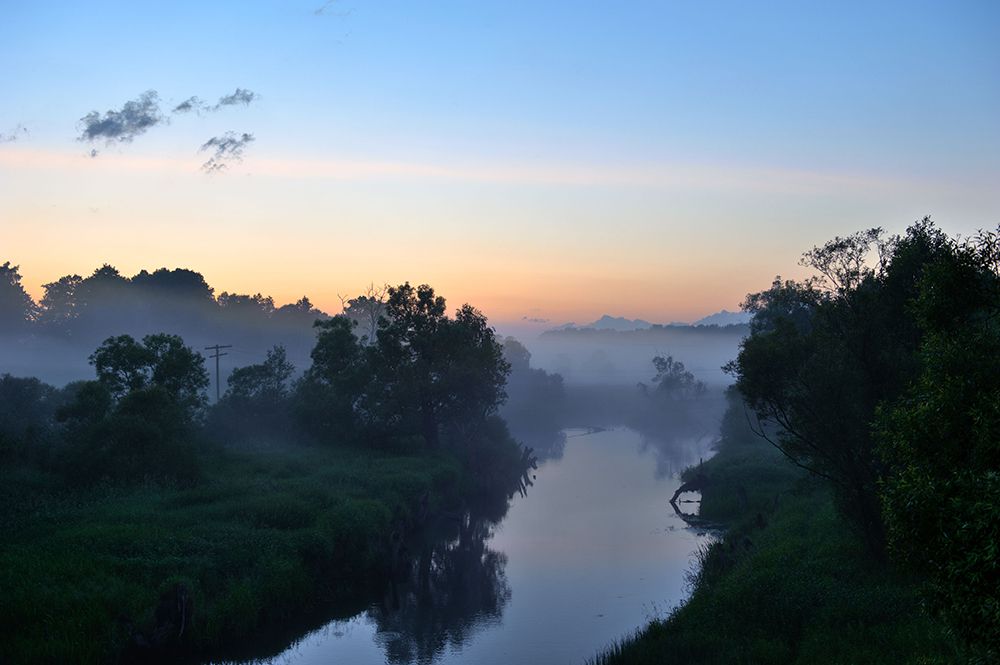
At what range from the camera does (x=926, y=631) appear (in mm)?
19766

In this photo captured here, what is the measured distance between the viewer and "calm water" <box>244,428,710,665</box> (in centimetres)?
2864

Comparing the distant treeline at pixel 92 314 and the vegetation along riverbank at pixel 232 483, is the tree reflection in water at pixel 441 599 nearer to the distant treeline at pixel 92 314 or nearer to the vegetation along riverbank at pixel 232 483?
the vegetation along riverbank at pixel 232 483

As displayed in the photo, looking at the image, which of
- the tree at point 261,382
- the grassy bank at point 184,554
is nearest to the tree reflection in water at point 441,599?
the grassy bank at point 184,554

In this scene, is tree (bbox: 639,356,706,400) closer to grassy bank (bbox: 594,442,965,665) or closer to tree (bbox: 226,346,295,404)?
tree (bbox: 226,346,295,404)

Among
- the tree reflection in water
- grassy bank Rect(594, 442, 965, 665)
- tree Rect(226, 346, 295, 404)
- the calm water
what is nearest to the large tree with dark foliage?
the tree reflection in water

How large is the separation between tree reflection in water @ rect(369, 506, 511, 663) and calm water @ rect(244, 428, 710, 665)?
0.06m

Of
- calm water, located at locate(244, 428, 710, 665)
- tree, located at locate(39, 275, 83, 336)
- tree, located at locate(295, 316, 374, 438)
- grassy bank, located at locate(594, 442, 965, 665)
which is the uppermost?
tree, located at locate(39, 275, 83, 336)

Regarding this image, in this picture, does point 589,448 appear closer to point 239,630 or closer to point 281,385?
point 281,385

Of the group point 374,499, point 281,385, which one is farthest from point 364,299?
point 374,499

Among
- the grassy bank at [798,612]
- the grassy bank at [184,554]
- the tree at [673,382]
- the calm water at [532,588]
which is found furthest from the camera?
the tree at [673,382]

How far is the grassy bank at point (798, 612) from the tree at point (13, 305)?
5678 inches

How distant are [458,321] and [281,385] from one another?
19.4 metres

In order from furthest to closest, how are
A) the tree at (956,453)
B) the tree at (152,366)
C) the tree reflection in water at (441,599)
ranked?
the tree at (152,366), the tree reflection in water at (441,599), the tree at (956,453)

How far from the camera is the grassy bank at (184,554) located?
922 inches
